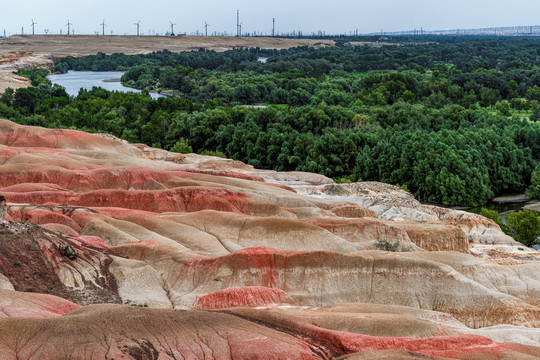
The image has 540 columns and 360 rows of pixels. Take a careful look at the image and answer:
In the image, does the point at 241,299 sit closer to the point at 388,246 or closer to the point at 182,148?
the point at 388,246

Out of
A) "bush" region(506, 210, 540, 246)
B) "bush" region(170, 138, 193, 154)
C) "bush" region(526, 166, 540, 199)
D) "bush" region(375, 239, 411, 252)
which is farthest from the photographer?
"bush" region(170, 138, 193, 154)

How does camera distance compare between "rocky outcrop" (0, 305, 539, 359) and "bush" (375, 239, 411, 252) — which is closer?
"rocky outcrop" (0, 305, 539, 359)

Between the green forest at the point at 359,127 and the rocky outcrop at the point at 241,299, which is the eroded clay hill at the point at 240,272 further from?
the green forest at the point at 359,127

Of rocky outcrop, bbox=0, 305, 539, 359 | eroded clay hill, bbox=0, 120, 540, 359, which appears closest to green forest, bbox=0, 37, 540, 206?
eroded clay hill, bbox=0, 120, 540, 359

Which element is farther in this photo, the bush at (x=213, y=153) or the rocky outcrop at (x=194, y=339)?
the bush at (x=213, y=153)

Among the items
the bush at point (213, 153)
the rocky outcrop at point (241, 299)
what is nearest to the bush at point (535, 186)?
the bush at point (213, 153)

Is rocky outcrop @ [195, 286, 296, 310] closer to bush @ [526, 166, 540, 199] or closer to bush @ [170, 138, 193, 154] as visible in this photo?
bush @ [526, 166, 540, 199]

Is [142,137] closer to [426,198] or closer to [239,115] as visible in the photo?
[239,115]

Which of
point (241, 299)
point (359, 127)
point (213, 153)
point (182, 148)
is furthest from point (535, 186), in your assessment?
point (241, 299)

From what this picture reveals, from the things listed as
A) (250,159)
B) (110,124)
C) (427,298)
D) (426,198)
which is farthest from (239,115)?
(427,298)
